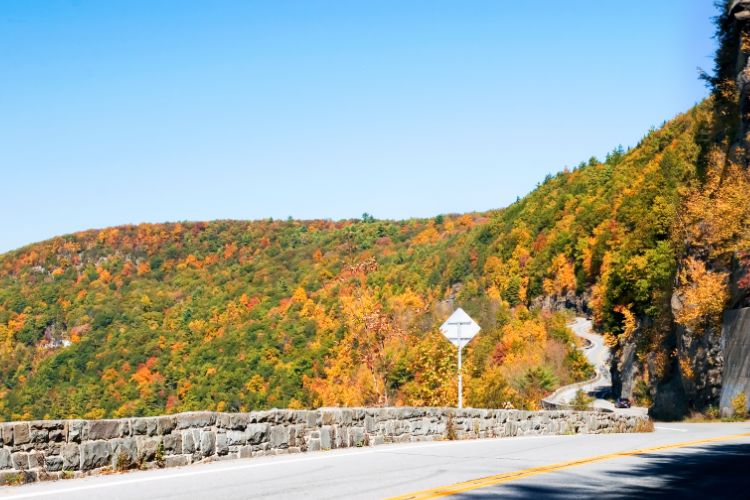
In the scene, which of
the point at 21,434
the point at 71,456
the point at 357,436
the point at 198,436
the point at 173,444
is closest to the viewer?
the point at 21,434

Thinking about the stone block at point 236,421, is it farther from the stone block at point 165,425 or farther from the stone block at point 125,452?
the stone block at point 125,452

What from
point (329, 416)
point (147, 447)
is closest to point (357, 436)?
point (329, 416)

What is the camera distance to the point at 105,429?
10.5 metres

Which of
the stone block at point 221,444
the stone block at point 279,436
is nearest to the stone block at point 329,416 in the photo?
the stone block at point 279,436

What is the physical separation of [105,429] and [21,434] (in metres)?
1.16

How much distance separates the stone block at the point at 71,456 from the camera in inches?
393

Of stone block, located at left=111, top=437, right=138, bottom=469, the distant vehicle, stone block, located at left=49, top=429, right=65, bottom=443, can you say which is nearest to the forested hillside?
the distant vehicle

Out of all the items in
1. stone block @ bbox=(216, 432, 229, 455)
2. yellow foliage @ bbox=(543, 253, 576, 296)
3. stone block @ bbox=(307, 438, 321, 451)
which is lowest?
stone block @ bbox=(307, 438, 321, 451)

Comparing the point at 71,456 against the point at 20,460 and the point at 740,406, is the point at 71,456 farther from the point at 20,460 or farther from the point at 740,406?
the point at 740,406

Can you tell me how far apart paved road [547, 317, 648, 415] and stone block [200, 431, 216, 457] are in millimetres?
42651

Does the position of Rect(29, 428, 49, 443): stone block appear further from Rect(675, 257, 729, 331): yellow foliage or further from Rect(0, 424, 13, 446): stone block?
Rect(675, 257, 729, 331): yellow foliage

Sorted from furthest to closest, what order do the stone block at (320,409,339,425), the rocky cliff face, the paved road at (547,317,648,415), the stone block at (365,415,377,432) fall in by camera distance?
the paved road at (547,317,648,415), the rocky cliff face, the stone block at (365,415,377,432), the stone block at (320,409,339,425)

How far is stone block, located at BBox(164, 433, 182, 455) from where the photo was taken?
11.2 meters

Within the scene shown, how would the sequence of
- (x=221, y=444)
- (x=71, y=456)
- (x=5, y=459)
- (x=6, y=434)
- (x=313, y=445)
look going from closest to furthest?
(x=5, y=459), (x=6, y=434), (x=71, y=456), (x=221, y=444), (x=313, y=445)
